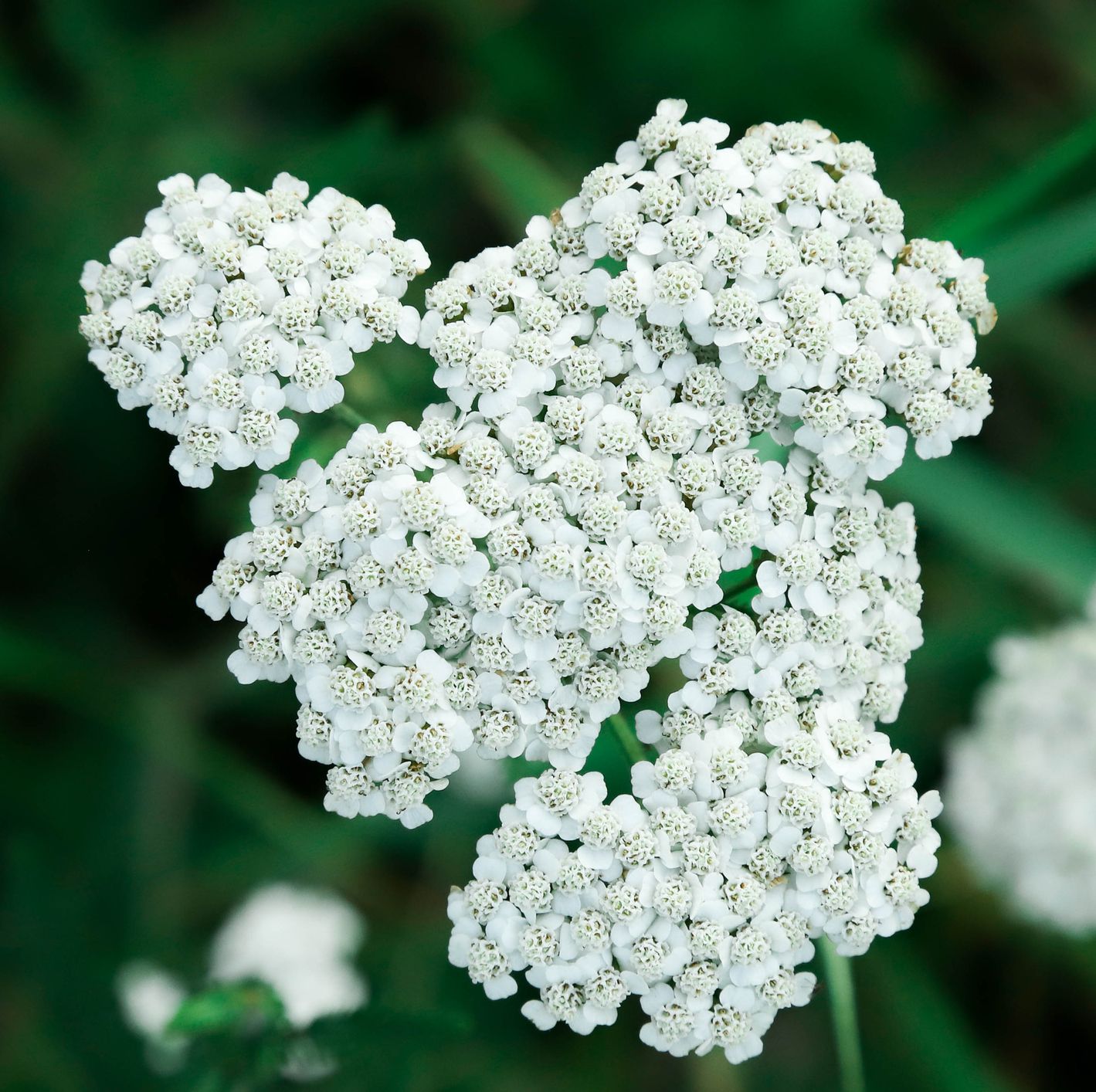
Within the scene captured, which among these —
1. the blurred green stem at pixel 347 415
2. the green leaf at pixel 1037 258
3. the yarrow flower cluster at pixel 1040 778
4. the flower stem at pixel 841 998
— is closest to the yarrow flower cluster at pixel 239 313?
the blurred green stem at pixel 347 415

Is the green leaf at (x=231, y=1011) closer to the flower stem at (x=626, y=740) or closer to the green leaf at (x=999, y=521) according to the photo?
the flower stem at (x=626, y=740)

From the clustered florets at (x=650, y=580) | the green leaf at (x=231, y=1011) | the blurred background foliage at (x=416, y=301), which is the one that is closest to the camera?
the clustered florets at (x=650, y=580)

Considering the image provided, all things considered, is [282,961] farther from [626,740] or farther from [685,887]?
[685,887]

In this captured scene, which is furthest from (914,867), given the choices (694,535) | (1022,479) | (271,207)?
(1022,479)

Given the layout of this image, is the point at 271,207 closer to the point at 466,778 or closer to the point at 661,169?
the point at 661,169

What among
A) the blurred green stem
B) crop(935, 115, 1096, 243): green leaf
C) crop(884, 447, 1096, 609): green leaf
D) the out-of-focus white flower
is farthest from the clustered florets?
the out-of-focus white flower
